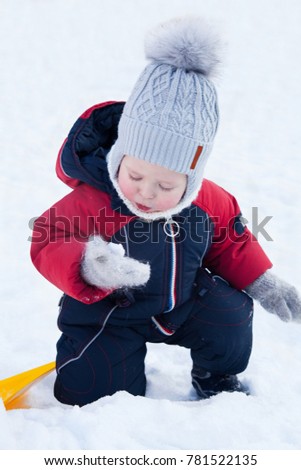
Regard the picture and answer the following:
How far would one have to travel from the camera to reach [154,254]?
1.88m

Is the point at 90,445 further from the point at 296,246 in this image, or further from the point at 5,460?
the point at 296,246

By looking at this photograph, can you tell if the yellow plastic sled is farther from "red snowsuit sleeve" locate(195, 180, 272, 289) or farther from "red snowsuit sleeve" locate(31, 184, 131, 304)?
"red snowsuit sleeve" locate(195, 180, 272, 289)

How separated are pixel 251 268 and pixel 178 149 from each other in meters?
→ 0.61

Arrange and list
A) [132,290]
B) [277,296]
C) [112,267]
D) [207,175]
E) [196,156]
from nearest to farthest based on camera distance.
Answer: [112,267] → [196,156] → [132,290] → [277,296] → [207,175]

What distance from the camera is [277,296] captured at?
2031mm

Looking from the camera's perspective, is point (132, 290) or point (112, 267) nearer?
point (112, 267)

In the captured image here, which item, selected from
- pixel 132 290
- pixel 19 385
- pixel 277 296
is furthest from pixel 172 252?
pixel 19 385

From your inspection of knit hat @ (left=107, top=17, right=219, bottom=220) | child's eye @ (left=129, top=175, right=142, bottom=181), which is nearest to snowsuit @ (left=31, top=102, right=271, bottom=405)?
child's eye @ (left=129, top=175, right=142, bottom=181)

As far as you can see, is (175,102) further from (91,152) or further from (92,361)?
(92,361)

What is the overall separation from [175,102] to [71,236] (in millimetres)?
531

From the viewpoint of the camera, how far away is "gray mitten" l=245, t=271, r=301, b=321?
6.64 ft

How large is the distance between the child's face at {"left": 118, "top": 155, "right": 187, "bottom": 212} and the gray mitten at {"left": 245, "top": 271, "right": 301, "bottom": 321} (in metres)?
0.51

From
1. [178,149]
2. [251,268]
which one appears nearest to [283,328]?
[251,268]

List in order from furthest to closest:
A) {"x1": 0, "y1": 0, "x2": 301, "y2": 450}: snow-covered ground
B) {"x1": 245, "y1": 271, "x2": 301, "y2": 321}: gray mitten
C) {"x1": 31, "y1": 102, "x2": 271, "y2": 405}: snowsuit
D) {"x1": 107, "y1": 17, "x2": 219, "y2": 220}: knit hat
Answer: {"x1": 245, "y1": 271, "x2": 301, "y2": 321}: gray mitten
{"x1": 31, "y1": 102, "x2": 271, "y2": 405}: snowsuit
{"x1": 107, "y1": 17, "x2": 219, "y2": 220}: knit hat
{"x1": 0, "y1": 0, "x2": 301, "y2": 450}: snow-covered ground
